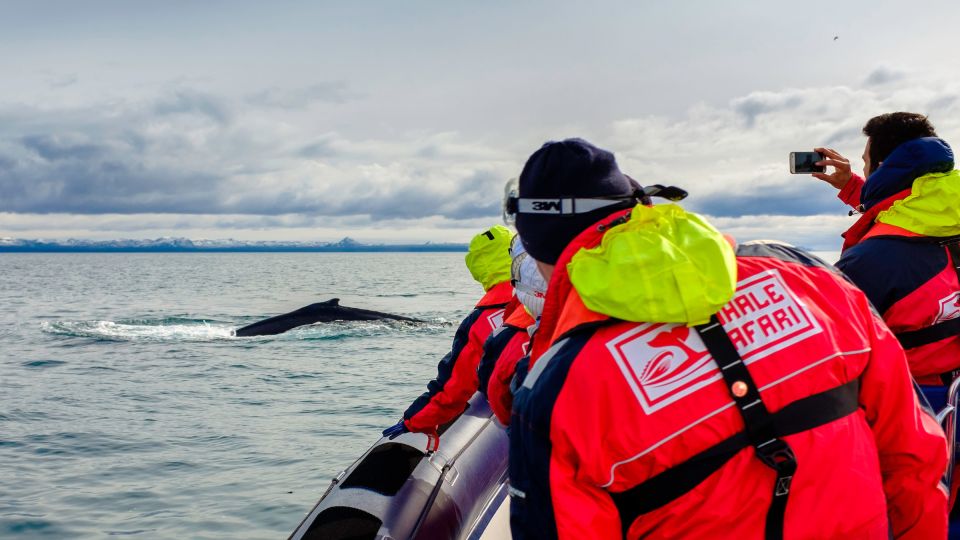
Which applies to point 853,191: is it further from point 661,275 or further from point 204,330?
point 204,330

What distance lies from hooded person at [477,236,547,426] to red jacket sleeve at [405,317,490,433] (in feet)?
2.96

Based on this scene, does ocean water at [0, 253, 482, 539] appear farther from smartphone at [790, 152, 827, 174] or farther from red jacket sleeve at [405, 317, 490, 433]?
smartphone at [790, 152, 827, 174]

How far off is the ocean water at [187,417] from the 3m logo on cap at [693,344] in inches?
324

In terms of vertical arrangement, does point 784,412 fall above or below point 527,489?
above

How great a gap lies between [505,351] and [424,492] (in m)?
1.92

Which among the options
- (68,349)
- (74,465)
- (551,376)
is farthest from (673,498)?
(68,349)

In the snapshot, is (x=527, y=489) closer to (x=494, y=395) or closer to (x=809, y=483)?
(x=809, y=483)

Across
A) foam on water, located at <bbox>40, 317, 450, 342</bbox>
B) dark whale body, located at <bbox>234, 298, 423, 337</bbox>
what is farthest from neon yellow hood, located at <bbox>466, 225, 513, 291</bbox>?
dark whale body, located at <bbox>234, 298, 423, 337</bbox>

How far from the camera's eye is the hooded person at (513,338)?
3.70 meters

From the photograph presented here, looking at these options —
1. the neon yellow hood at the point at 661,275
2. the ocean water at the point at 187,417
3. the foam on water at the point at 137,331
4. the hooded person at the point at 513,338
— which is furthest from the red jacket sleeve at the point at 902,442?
the foam on water at the point at 137,331

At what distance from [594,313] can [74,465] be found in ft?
39.8

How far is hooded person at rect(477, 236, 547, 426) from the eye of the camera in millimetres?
3695

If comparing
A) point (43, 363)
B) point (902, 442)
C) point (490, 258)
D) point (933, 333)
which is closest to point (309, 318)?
point (43, 363)

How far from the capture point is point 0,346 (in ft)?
83.8
